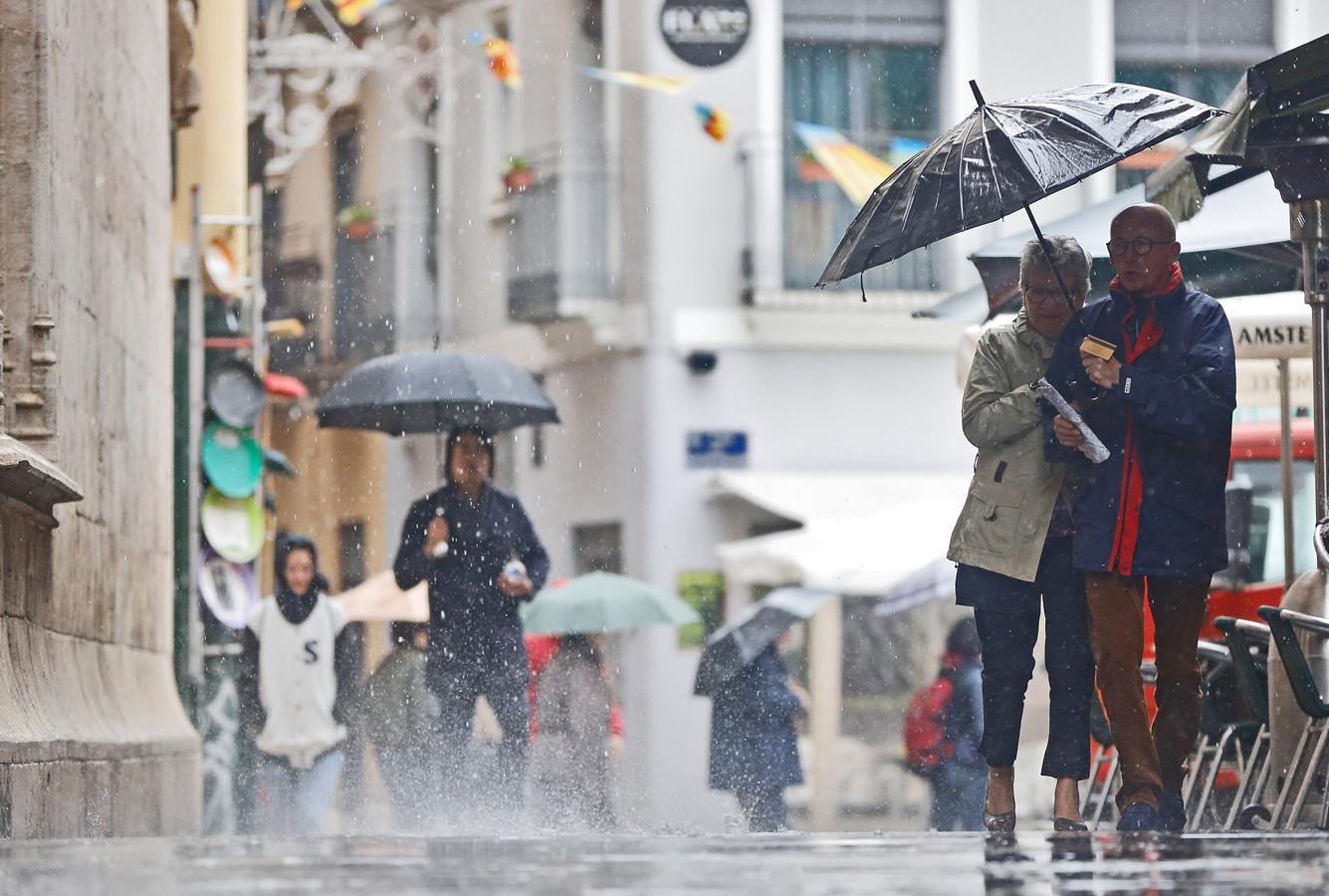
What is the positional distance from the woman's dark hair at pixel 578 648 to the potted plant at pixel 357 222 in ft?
69.0

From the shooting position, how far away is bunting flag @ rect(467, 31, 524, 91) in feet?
102

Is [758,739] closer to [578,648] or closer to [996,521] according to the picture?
[578,648]

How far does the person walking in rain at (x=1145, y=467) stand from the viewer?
27.0 ft

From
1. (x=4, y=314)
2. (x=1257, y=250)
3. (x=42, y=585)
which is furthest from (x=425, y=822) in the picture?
(x=1257, y=250)

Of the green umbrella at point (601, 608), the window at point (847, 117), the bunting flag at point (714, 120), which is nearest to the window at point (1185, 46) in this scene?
the window at point (847, 117)

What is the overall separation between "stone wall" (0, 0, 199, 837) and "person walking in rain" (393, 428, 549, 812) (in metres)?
1.24

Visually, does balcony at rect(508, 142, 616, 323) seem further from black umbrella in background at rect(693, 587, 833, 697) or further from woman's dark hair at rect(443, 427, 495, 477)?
woman's dark hair at rect(443, 427, 495, 477)

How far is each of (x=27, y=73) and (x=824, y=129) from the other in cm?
2141

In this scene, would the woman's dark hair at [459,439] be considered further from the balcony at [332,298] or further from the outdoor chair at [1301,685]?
the balcony at [332,298]

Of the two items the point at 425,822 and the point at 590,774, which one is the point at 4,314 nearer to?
the point at 425,822

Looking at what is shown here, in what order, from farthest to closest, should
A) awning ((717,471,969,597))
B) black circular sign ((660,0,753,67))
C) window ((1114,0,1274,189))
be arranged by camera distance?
window ((1114,0,1274,189))
black circular sign ((660,0,753,67))
awning ((717,471,969,597))

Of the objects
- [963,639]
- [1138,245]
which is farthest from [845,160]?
[1138,245]

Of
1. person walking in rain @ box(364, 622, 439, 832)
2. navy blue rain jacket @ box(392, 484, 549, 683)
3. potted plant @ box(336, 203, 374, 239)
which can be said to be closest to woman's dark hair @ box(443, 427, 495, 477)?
navy blue rain jacket @ box(392, 484, 549, 683)

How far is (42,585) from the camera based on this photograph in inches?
380
